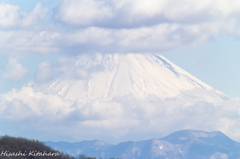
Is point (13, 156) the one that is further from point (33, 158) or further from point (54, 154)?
point (54, 154)

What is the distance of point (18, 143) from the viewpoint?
5847cm

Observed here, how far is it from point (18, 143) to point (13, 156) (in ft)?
18.6

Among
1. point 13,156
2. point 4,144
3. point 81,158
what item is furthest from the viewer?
point 81,158

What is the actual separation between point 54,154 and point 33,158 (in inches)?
151

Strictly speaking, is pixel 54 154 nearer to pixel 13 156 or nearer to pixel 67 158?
pixel 67 158

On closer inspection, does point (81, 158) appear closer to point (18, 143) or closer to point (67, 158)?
point (67, 158)

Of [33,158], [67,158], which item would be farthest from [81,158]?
[33,158]

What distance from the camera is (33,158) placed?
55.4 m

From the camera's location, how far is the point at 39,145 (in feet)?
198

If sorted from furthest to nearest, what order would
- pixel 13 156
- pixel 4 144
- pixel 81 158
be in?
pixel 81 158
pixel 4 144
pixel 13 156

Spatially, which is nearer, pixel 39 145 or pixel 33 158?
pixel 33 158

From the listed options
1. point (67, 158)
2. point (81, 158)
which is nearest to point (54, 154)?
point (67, 158)

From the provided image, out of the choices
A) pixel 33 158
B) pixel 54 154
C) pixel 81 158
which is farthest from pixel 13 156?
pixel 81 158

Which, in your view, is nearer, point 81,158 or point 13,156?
point 13,156
